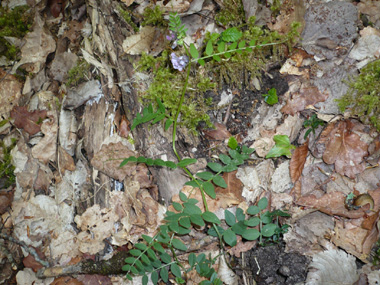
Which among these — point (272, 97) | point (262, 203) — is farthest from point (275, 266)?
point (272, 97)

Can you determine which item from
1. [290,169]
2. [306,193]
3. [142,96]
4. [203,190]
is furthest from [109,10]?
[306,193]

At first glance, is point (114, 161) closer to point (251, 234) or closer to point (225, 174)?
point (225, 174)

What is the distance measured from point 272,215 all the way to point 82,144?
210 cm

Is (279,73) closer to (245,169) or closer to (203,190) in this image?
(245,169)

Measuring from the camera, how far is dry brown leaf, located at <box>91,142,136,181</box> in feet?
9.55

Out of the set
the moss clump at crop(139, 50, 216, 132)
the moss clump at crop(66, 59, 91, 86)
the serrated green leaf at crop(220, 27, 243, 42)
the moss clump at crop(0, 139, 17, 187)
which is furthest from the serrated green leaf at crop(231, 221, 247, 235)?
the moss clump at crop(0, 139, 17, 187)

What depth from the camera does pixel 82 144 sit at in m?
3.18

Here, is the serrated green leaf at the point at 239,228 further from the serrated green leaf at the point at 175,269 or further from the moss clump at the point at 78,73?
the moss clump at the point at 78,73

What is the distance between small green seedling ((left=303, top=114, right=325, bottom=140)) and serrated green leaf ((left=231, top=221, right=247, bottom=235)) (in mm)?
1049

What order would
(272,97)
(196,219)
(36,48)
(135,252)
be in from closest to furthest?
1. (196,219)
2. (135,252)
3. (272,97)
4. (36,48)

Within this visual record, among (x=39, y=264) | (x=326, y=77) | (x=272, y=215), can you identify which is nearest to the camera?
(x=272, y=215)

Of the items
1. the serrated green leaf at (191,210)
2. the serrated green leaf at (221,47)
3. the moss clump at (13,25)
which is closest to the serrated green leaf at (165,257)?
the serrated green leaf at (191,210)

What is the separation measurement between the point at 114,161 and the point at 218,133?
109cm

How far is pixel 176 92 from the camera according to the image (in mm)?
2846
